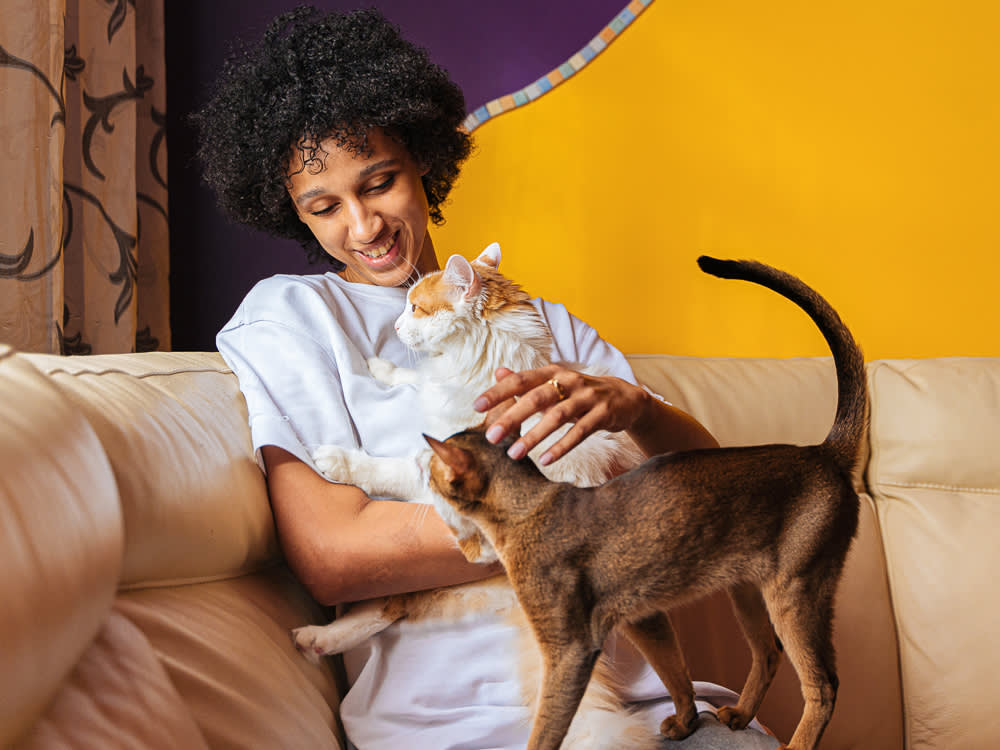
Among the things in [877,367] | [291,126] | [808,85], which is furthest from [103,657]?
[808,85]

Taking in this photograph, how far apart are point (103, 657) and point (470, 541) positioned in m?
0.39

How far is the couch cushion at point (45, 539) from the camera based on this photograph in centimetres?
51

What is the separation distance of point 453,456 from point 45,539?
298 mm

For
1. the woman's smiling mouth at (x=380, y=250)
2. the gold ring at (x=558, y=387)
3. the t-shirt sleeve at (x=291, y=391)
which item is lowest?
the t-shirt sleeve at (x=291, y=391)

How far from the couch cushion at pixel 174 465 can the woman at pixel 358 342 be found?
46 mm

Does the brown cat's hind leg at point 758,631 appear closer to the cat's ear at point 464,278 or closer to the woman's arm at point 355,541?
the woman's arm at point 355,541

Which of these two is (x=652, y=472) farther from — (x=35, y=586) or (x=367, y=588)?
(x=367, y=588)

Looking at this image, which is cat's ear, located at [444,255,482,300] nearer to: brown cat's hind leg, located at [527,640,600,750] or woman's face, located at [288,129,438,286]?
woman's face, located at [288,129,438,286]

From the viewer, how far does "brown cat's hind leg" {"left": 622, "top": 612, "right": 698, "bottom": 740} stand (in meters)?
0.60

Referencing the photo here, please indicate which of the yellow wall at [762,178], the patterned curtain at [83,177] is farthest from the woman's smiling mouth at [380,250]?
the yellow wall at [762,178]

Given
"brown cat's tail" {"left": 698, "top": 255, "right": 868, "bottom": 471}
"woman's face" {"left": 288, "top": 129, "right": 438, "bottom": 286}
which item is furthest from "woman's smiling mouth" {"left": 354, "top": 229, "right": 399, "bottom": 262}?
"brown cat's tail" {"left": 698, "top": 255, "right": 868, "bottom": 471}

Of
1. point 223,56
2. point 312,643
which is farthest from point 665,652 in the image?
point 223,56

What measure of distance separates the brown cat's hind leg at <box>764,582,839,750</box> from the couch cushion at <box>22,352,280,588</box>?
672 mm

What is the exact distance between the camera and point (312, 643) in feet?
3.36
